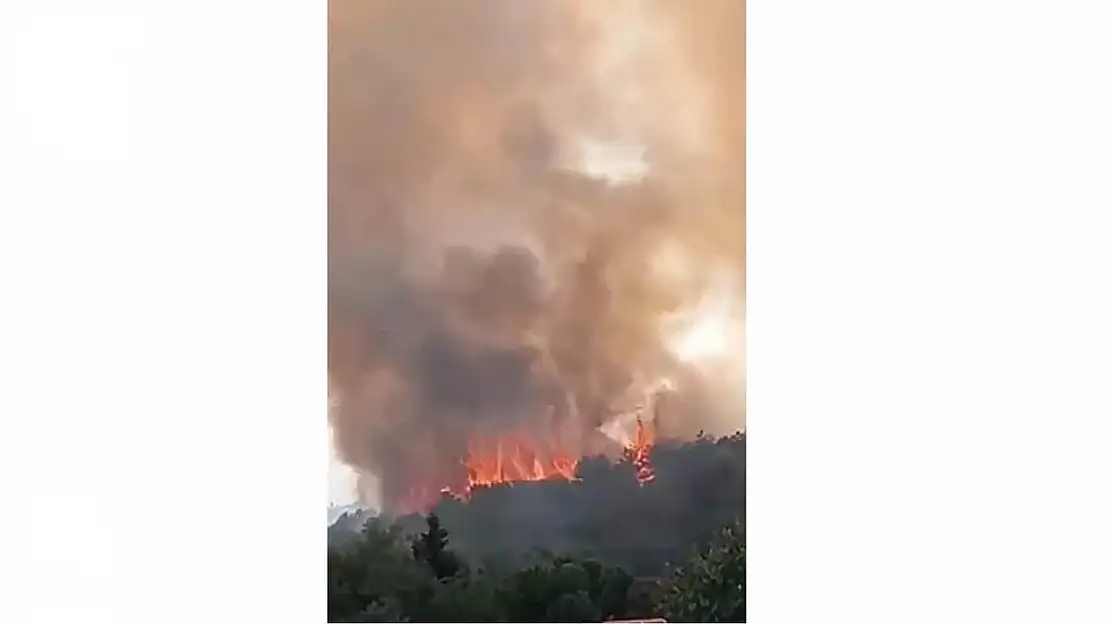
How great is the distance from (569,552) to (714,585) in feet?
0.73

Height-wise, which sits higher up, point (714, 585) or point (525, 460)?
point (525, 460)

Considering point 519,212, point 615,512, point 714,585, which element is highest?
point 519,212

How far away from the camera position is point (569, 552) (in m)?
1.50

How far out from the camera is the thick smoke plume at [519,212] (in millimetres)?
1497

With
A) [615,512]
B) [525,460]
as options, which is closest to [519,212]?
[525,460]

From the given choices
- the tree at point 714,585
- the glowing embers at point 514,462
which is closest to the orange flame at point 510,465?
the glowing embers at point 514,462

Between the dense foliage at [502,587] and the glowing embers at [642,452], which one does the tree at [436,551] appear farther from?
the glowing embers at [642,452]

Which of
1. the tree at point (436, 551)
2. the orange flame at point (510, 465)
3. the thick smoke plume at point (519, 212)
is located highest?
the thick smoke plume at point (519, 212)

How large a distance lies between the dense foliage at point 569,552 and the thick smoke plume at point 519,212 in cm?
7

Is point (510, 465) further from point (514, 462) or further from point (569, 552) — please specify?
point (569, 552)

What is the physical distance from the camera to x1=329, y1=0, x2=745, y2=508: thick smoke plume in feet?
4.91
